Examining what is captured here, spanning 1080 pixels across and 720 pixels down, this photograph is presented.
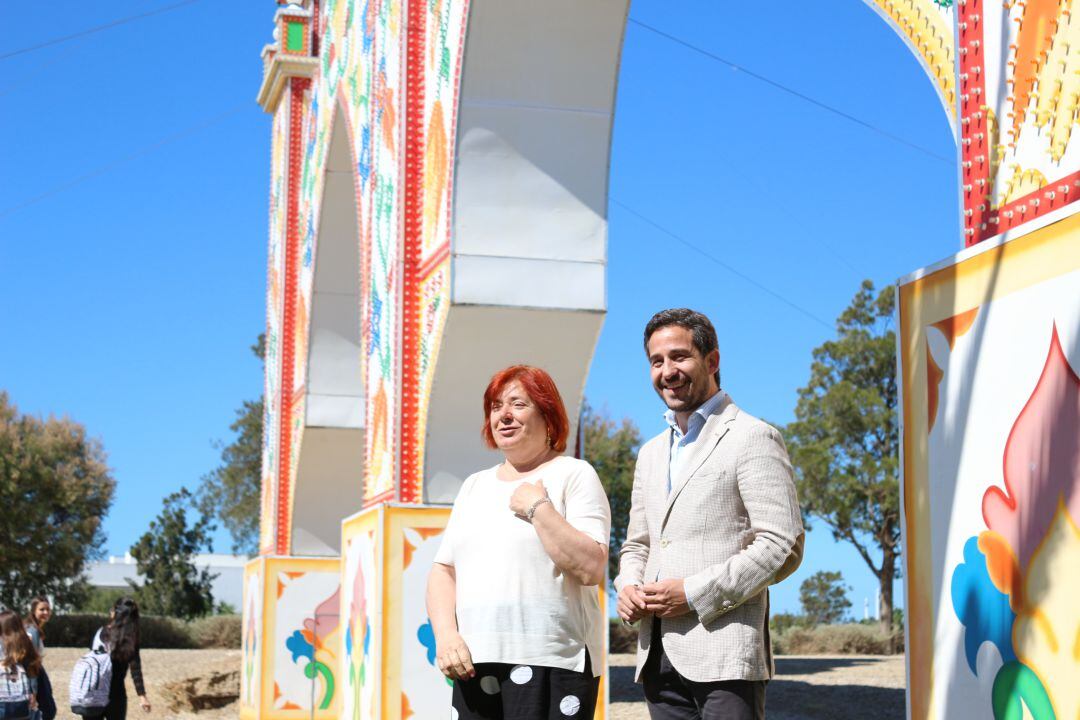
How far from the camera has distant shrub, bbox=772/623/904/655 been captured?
1936 cm

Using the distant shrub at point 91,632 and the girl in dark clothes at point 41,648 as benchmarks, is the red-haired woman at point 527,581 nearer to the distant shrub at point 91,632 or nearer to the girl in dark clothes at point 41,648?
the girl in dark clothes at point 41,648

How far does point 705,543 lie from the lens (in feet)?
8.82

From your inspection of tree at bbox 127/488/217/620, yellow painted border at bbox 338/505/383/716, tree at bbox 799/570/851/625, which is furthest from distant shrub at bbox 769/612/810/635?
yellow painted border at bbox 338/505/383/716

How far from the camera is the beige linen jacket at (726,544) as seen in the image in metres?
2.60

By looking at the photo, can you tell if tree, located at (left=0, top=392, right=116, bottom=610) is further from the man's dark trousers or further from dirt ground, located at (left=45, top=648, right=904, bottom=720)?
the man's dark trousers

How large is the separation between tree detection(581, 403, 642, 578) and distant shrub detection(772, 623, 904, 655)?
7.34 m

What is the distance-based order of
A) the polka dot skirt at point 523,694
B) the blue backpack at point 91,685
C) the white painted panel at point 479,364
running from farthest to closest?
the blue backpack at point 91,685, the white painted panel at point 479,364, the polka dot skirt at point 523,694

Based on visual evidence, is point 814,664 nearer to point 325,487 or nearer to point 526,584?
point 325,487

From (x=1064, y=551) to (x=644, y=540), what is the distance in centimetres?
93

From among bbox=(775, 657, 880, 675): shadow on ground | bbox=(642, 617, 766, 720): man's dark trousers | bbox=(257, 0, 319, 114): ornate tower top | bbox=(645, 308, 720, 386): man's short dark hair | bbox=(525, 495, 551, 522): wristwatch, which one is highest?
bbox=(257, 0, 319, 114): ornate tower top

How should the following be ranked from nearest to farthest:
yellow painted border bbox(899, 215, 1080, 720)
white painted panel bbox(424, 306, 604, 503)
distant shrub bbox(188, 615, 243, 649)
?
yellow painted border bbox(899, 215, 1080, 720), white painted panel bbox(424, 306, 604, 503), distant shrub bbox(188, 615, 243, 649)

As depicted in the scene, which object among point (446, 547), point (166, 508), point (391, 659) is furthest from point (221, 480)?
point (446, 547)

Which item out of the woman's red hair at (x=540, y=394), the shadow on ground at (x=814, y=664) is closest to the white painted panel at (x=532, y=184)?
the woman's red hair at (x=540, y=394)

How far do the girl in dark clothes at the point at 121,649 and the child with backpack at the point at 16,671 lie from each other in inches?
53.9
